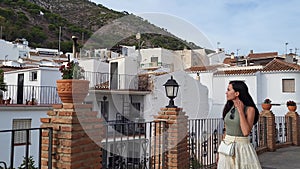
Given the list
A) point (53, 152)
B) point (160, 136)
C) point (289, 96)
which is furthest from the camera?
Answer: point (289, 96)

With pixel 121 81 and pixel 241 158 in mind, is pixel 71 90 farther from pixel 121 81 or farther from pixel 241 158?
pixel 121 81

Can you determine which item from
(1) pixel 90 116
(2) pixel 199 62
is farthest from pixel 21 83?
(1) pixel 90 116

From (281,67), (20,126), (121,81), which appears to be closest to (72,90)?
(20,126)

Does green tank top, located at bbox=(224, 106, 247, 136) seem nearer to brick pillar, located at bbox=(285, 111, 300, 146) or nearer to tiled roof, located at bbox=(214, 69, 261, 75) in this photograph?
brick pillar, located at bbox=(285, 111, 300, 146)

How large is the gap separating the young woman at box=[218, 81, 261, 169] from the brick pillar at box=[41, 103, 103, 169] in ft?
4.58

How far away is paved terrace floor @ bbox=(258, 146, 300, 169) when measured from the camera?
18.1 ft

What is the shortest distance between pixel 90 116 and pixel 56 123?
32 cm

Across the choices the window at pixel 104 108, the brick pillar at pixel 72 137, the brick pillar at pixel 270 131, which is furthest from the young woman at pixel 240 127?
the window at pixel 104 108

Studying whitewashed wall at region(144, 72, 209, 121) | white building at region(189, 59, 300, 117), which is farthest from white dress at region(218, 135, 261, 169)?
white building at region(189, 59, 300, 117)

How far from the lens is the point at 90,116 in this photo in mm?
2760

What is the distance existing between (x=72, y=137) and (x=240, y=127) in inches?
65.1

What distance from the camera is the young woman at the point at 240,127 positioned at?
293cm

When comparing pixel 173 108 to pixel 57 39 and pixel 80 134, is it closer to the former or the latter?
pixel 80 134

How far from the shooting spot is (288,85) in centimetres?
1930
